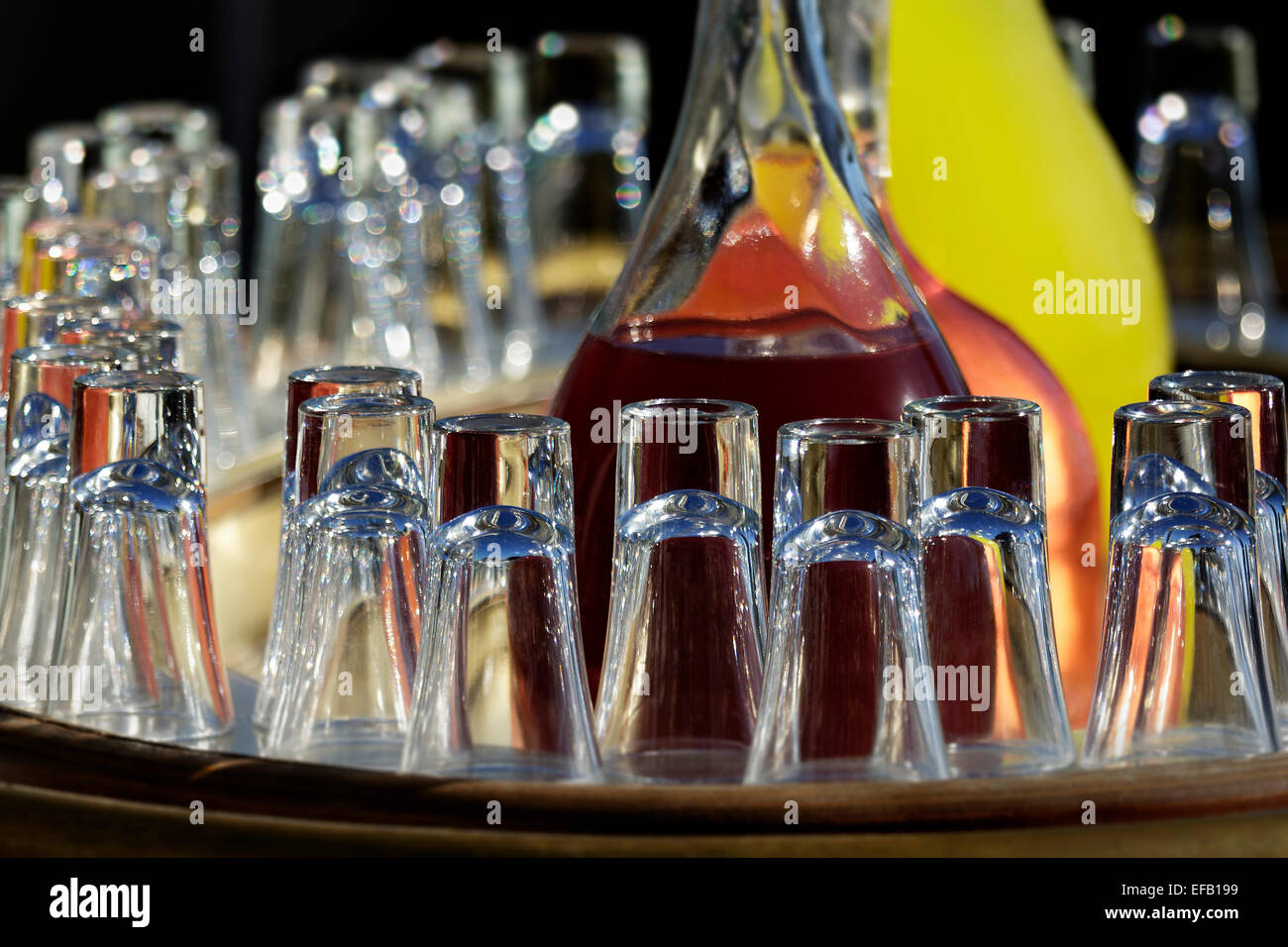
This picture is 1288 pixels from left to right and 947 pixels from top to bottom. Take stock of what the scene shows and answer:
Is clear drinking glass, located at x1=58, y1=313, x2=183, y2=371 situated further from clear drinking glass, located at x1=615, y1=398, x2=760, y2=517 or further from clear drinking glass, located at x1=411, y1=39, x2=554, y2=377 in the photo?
clear drinking glass, located at x1=411, y1=39, x2=554, y2=377

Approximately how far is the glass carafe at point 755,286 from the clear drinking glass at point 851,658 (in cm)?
6

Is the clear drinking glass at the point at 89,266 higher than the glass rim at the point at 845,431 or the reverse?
higher

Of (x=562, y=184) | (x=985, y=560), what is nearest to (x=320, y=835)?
(x=985, y=560)

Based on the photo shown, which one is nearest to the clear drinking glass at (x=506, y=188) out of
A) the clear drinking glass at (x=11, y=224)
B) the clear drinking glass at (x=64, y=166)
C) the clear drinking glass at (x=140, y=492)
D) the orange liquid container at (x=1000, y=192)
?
the clear drinking glass at (x=64, y=166)

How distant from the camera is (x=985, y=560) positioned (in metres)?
0.35

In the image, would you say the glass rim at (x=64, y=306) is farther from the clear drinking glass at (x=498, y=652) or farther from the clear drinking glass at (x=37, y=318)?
the clear drinking glass at (x=498, y=652)

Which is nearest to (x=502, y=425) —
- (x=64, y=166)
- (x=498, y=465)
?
(x=498, y=465)

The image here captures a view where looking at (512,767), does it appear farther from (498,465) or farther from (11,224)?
(11,224)

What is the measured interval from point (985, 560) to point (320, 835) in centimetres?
14

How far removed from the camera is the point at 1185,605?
350 mm

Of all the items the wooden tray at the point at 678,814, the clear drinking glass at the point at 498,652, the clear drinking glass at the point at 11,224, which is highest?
the clear drinking glass at the point at 11,224

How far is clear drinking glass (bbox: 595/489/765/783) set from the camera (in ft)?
1.11

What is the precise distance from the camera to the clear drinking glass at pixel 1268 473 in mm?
371

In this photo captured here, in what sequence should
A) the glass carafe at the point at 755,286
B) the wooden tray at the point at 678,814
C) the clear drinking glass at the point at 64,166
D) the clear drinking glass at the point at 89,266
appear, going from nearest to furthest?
the wooden tray at the point at 678,814 → the glass carafe at the point at 755,286 → the clear drinking glass at the point at 89,266 → the clear drinking glass at the point at 64,166
